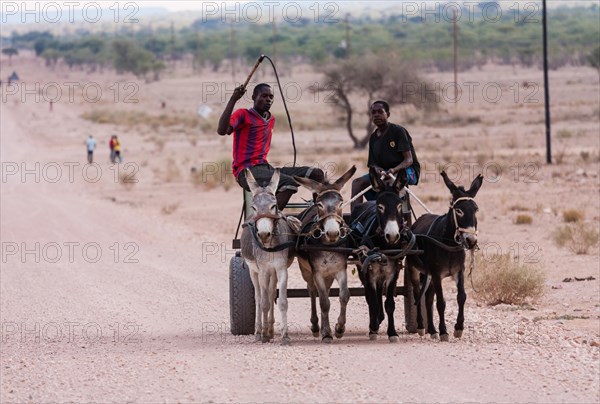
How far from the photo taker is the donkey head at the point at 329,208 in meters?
11.4

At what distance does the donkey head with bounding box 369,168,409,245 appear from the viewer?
11.3 m

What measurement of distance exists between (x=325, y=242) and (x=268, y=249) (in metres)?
0.58

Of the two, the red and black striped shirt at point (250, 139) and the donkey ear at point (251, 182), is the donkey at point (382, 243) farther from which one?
the red and black striped shirt at point (250, 139)

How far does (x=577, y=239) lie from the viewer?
23281 mm

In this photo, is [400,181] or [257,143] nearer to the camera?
[400,181]

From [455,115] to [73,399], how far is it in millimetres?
61524

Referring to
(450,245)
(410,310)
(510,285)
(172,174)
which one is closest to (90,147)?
(172,174)

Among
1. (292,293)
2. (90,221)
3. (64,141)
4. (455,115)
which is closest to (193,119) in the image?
(64,141)

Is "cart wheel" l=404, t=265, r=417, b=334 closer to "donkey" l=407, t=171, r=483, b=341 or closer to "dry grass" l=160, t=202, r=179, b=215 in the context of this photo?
"donkey" l=407, t=171, r=483, b=341

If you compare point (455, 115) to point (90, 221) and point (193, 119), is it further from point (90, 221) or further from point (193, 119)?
point (90, 221)

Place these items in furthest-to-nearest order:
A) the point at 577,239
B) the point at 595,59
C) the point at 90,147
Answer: the point at 595,59 < the point at 90,147 < the point at 577,239

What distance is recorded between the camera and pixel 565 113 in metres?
64.8

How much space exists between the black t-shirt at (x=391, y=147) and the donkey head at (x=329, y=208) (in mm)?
977

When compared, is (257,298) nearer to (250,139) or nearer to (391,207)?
(250,139)
